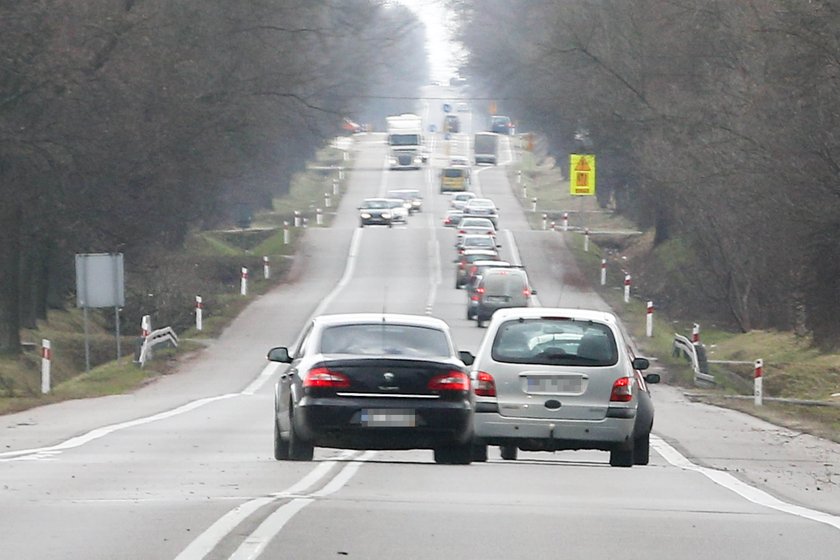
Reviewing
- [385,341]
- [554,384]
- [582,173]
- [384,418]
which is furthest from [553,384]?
[582,173]

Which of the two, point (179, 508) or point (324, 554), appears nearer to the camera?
point (324, 554)

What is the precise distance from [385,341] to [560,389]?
172 centimetres

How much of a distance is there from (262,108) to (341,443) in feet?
102

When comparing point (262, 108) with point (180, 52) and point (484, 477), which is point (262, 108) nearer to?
point (180, 52)

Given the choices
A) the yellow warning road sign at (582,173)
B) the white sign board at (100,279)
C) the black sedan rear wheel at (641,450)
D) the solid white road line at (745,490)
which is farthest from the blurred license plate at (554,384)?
the yellow warning road sign at (582,173)

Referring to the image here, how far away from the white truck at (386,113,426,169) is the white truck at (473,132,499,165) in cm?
445

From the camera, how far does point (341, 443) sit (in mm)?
14781

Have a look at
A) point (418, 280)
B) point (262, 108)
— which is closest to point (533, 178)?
point (418, 280)

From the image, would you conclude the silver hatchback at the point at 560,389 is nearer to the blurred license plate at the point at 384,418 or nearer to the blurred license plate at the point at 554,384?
the blurred license plate at the point at 554,384

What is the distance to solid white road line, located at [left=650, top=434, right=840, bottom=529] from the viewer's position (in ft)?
35.9

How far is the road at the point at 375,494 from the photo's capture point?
29.3 feet

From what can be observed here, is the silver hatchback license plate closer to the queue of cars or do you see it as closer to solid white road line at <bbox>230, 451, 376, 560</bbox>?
the queue of cars

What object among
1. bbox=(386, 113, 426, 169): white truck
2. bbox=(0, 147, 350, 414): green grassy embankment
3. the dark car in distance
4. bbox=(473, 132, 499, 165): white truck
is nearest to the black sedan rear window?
bbox=(0, 147, 350, 414): green grassy embankment

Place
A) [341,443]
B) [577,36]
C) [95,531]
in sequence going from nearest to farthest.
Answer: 1. [95,531]
2. [341,443]
3. [577,36]
